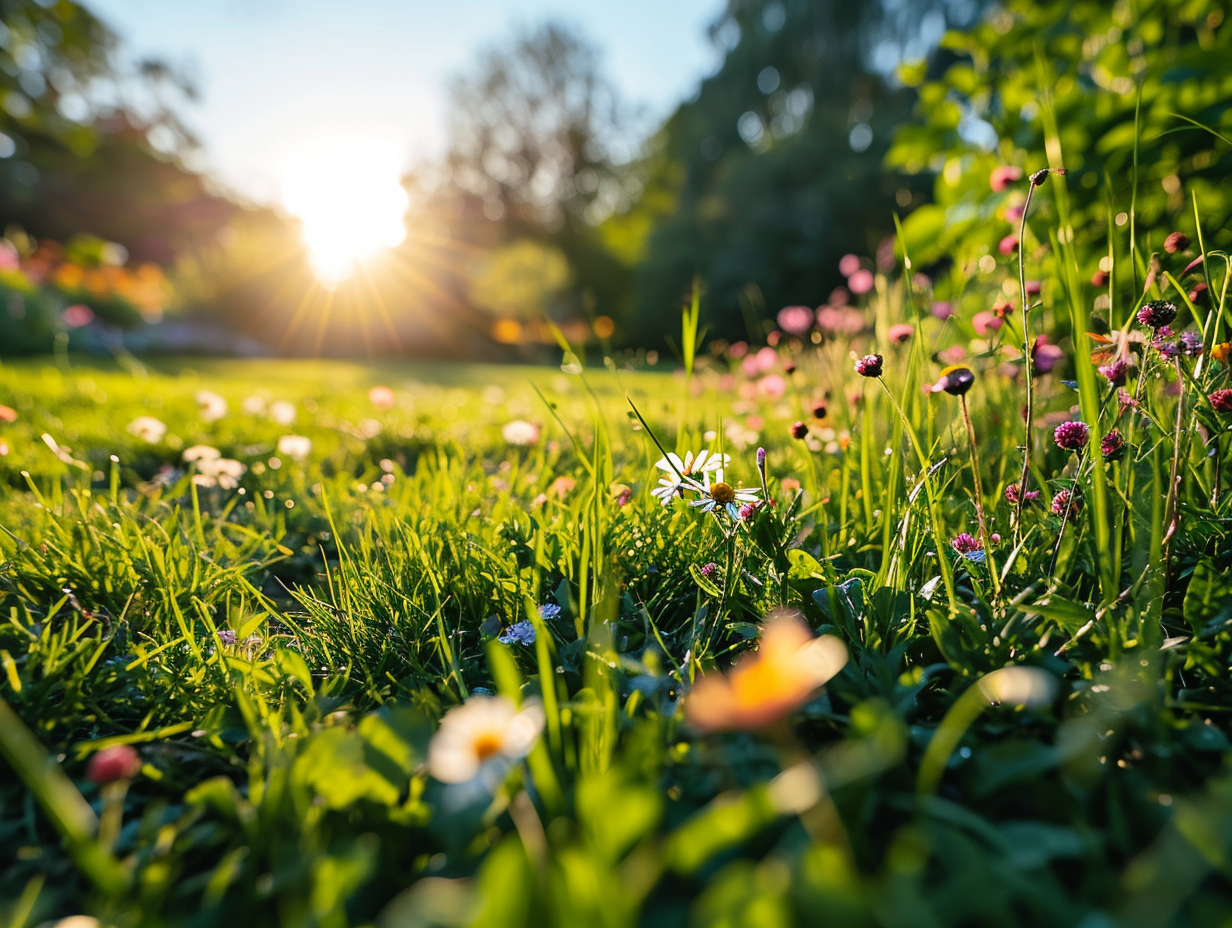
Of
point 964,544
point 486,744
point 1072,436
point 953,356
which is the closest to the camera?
point 486,744

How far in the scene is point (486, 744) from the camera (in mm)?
512

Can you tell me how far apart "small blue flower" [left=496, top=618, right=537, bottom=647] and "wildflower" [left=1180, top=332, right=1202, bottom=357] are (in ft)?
3.23

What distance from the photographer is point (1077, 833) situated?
21.8 inches

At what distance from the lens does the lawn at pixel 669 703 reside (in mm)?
462

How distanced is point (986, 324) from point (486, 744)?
1521mm

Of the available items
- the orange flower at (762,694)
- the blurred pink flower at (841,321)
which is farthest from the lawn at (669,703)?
the blurred pink flower at (841,321)

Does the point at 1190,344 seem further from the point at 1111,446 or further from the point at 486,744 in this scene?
the point at 486,744

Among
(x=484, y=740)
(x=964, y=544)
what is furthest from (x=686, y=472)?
(x=484, y=740)

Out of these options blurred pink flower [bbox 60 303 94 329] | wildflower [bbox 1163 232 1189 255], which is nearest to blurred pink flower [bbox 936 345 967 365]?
wildflower [bbox 1163 232 1189 255]

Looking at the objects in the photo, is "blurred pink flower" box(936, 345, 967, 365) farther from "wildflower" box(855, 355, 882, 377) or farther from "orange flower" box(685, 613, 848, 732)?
"orange flower" box(685, 613, 848, 732)

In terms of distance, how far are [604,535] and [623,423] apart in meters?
1.25

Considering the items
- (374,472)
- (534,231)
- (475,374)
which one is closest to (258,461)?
(374,472)

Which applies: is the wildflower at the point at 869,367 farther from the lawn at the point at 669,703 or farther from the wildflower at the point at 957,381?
the wildflower at the point at 957,381

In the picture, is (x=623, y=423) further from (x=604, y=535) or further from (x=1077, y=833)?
(x=1077, y=833)
